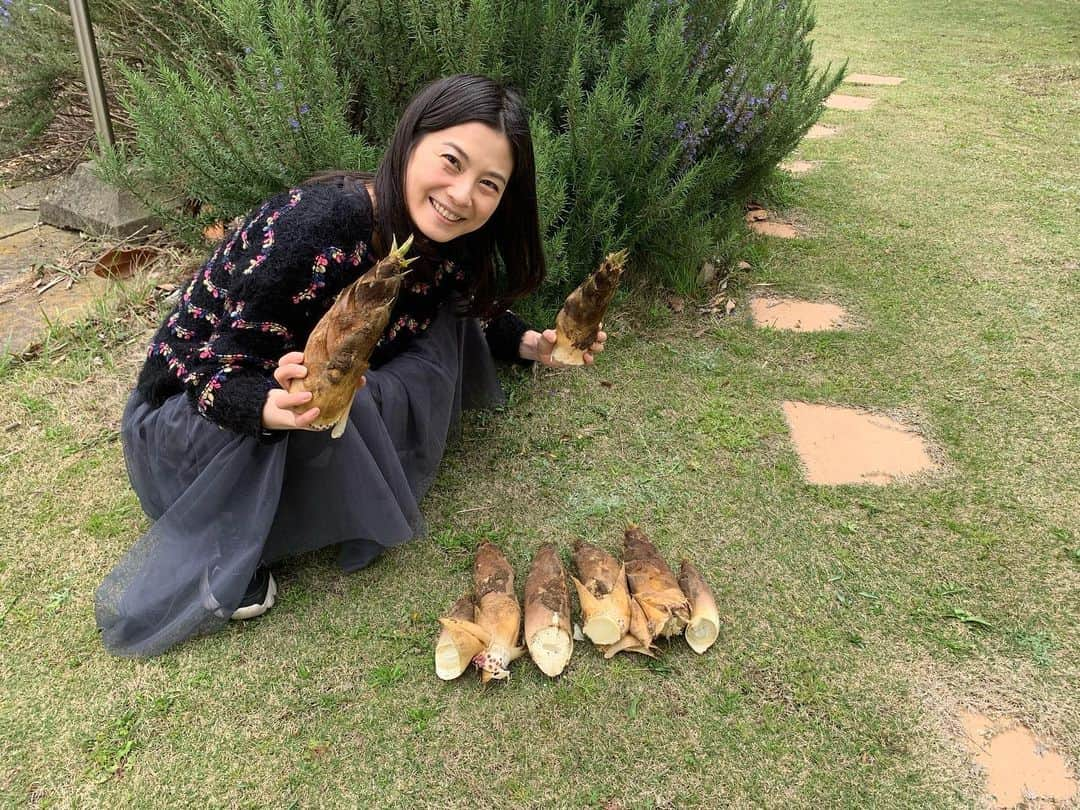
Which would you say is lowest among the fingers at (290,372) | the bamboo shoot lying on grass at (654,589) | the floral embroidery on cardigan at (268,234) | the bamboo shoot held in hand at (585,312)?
the bamboo shoot lying on grass at (654,589)

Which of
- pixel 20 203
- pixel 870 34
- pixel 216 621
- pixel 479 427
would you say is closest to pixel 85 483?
pixel 216 621

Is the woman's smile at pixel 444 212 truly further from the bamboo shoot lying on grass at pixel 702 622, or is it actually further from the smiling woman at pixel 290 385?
the bamboo shoot lying on grass at pixel 702 622

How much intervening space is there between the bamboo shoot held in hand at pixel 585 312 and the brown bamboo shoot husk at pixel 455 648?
866 mm

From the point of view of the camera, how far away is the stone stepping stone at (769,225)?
4180mm

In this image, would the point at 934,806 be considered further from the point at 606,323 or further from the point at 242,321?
the point at 606,323

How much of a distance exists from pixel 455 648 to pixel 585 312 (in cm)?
97

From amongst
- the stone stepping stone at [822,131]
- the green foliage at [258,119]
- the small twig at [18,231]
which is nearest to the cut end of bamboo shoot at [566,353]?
the green foliage at [258,119]

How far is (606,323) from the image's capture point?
3.29 m

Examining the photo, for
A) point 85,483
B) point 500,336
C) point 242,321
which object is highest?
point 242,321

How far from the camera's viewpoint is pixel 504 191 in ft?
6.40

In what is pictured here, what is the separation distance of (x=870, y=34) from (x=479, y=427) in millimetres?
9459

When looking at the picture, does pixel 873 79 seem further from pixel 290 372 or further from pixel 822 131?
pixel 290 372

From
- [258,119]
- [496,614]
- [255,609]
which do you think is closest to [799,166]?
[258,119]

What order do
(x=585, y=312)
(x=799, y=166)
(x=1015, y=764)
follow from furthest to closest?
(x=799, y=166) → (x=585, y=312) → (x=1015, y=764)
